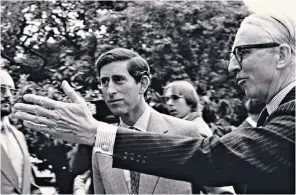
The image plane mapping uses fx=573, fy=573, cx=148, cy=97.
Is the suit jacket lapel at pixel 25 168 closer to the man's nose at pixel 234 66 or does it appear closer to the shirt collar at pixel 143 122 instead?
the shirt collar at pixel 143 122

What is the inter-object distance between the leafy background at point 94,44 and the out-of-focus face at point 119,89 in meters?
2.61

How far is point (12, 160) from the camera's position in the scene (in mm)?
4980

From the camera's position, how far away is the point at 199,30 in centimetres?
713

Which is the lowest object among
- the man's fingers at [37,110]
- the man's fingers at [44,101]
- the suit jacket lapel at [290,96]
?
the suit jacket lapel at [290,96]

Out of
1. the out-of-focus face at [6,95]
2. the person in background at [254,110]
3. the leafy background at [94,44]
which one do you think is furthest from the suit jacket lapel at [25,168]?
the person in background at [254,110]

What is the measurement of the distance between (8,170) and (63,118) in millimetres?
2977

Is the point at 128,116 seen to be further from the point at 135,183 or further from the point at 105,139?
the point at 105,139

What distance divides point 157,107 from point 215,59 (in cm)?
102

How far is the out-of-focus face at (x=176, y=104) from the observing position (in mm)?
6086

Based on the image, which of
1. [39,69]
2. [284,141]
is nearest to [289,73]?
[284,141]

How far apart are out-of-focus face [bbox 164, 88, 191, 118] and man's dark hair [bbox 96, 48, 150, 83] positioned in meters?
1.98

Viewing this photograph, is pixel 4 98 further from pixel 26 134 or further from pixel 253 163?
pixel 253 163

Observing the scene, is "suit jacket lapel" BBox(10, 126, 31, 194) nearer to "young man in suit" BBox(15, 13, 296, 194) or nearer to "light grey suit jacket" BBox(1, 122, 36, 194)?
"light grey suit jacket" BBox(1, 122, 36, 194)

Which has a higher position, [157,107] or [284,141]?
[284,141]
